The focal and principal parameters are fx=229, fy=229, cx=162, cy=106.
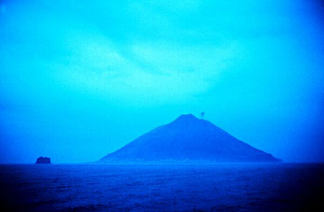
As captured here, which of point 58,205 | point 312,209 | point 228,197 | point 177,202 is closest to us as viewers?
point 312,209

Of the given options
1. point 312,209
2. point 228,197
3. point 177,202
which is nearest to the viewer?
point 312,209

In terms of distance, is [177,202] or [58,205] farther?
[177,202]

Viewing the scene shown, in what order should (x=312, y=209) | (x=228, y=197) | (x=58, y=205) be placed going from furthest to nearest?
(x=228, y=197)
(x=58, y=205)
(x=312, y=209)

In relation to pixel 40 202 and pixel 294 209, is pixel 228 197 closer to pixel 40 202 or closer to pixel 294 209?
pixel 294 209

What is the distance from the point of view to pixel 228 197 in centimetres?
2966

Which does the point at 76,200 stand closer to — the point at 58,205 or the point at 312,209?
the point at 58,205

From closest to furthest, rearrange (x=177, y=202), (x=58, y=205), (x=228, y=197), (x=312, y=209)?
(x=312, y=209) < (x=58, y=205) < (x=177, y=202) < (x=228, y=197)

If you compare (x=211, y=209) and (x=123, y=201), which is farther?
(x=123, y=201)

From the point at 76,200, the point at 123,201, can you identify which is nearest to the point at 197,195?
the point at 123,201

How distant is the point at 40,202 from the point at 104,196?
303 inches

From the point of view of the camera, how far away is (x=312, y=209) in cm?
2259

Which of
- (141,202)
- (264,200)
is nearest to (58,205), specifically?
(141,202)

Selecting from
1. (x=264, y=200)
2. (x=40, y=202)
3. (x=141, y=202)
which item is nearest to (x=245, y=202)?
(x=264, y=200)

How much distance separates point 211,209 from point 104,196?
48.9 feet
